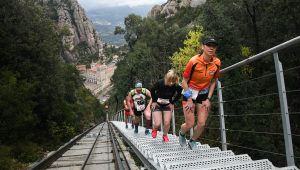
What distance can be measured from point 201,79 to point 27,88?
34.2 feet

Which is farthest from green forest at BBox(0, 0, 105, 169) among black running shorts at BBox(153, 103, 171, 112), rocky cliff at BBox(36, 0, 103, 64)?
rocky cliff at BBox(36, 0, 103, 64)

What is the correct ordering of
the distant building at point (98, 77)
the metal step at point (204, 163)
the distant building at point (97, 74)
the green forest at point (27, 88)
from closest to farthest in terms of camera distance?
1. the metal step at point (204, 163)
2. the green forest at point (27, 88)
3. the distant building at point (98, 77)
4. the distant building at point (97, 74)

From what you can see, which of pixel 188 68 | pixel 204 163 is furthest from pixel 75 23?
pixel 204 163

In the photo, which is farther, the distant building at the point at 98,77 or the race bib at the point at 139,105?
the distant building at the point at 98,77

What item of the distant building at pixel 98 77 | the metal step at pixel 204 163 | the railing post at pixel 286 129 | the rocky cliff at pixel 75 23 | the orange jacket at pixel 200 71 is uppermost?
the rocky cliff at pixel 75 23

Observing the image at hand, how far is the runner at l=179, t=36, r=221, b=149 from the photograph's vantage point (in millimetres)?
3287

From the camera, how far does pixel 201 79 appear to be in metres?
3.39

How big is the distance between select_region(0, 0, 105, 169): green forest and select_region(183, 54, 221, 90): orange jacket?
7.92 meters

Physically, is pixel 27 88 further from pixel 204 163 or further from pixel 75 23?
pixel 75 23

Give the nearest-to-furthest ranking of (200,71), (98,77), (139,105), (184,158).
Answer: (184,158) < (200,71) < (139,105) < (98,77)

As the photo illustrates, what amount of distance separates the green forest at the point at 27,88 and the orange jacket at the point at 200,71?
26.0ft

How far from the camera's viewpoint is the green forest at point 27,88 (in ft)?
31.6

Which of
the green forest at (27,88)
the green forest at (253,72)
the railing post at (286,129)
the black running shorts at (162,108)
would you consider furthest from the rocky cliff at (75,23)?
the railing post at (286,129)

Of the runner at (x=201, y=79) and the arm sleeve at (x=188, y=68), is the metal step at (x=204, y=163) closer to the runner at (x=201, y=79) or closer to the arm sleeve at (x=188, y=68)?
the runner at (x=201, y=79)
